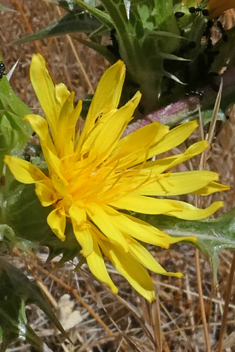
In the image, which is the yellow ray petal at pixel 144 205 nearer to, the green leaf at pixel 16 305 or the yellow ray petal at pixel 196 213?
the yellow ray petal at pixel 196 213

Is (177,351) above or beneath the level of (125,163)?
beneath

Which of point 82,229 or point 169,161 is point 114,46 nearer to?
point 169,161

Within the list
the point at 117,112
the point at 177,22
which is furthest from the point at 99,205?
the point at 177,22

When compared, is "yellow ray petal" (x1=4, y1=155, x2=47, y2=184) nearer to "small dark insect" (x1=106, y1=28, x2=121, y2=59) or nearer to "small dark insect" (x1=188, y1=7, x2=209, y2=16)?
"small dark insect" (x1=106, y1=28, x2=121, y2=59)

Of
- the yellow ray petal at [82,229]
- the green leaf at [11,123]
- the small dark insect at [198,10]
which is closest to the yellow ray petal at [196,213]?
the yellow ray petal at [82,229]

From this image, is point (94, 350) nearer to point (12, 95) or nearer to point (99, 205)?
point (99, 205)

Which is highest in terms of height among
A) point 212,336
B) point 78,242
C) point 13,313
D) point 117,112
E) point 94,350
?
point 117,112

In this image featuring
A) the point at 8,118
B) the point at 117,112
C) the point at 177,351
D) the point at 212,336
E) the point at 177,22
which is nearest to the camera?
the point at 8,118
